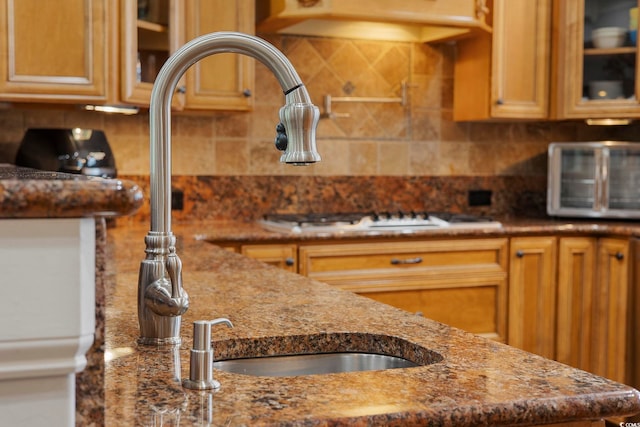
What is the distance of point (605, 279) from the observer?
3.79 m

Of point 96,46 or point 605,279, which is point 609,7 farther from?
point 96,46

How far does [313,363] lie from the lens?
4.39 feet

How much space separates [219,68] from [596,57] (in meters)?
1.81

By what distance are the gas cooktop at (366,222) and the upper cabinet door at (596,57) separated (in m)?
0.75

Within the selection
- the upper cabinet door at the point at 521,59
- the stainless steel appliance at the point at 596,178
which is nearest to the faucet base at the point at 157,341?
the upper cabinet door at the point at 521,59

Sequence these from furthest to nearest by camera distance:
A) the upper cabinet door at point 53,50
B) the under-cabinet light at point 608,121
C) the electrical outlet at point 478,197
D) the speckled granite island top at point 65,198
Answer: the electrical outlet at point 478,197 → the under-cabinet light at point 608,121 → the upper cabinet door at point 53,50 → the speckled granite island top at point 65,198

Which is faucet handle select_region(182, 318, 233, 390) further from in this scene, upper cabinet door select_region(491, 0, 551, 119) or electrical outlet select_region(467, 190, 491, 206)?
electrical outlet select_region(467, 190, 491, 206)

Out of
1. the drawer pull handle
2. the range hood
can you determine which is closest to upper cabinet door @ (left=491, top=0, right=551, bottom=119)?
the range hood

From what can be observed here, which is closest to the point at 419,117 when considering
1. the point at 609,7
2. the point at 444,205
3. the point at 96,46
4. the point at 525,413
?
the point at 444,205

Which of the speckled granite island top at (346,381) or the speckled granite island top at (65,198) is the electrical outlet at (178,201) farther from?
the speckled granite island top at (65,198)

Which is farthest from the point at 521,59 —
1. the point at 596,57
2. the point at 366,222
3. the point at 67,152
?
the point at 67,152

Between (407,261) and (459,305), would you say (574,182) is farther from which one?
(407,261)

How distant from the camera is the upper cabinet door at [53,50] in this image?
10.0 feet

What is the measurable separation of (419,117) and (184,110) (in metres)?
1.29
